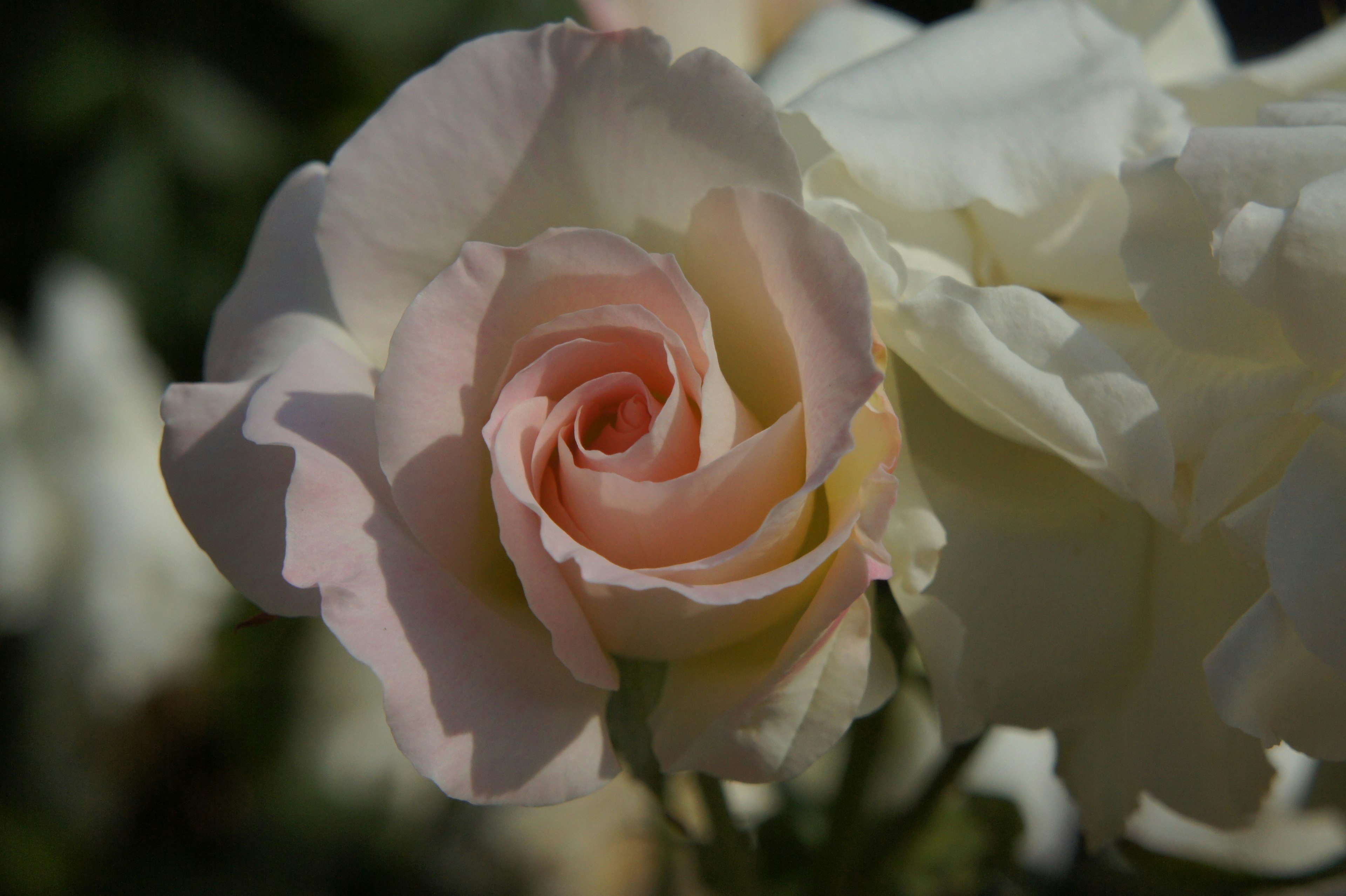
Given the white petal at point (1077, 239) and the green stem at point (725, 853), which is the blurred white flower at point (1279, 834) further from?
the white petal at point (1077, 239)

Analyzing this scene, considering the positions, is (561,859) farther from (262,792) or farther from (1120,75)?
(1120,75)

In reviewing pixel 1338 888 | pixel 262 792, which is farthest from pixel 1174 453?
pixel 262 792

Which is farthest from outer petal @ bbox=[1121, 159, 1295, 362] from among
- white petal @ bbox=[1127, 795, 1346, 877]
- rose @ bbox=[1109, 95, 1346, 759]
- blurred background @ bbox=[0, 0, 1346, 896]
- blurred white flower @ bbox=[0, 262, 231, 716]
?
blurred white flower @ bbox=[0, 262, 231, 716]

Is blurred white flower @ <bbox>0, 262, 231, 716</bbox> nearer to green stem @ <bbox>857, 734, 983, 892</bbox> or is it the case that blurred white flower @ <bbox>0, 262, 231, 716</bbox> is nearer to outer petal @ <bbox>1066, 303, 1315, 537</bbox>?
green stem @ <bbox>857, 734, 983, 892</bbox>

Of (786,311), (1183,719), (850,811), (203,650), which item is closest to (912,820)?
(850,811)

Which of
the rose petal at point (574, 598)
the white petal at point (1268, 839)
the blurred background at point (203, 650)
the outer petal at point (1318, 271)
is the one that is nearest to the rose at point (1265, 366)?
the outer petal at point (1318, 271)

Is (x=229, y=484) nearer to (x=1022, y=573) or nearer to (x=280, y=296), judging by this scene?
(x=280, y=296)
